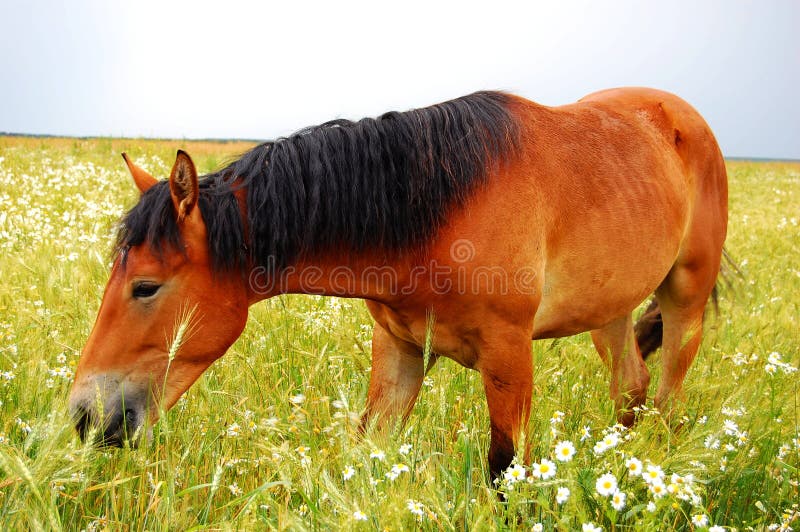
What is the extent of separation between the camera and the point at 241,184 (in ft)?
8.67

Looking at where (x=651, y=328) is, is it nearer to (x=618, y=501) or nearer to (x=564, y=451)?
(x=564, y=451)

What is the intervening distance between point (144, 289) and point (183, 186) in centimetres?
43

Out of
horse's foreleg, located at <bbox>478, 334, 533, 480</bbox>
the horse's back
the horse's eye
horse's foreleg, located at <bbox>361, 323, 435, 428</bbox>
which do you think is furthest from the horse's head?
the horse's back

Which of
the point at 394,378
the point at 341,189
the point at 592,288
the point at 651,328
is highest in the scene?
the point at 341,189

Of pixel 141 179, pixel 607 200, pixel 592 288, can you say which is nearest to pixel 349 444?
pixel 141 179

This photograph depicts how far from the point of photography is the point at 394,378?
10.8 ft

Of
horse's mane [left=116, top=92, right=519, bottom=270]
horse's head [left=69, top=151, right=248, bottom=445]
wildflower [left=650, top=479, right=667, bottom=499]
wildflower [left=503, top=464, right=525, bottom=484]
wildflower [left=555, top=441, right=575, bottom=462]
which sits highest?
horse's mane [left=116, top=92, right=519, bottom=270]

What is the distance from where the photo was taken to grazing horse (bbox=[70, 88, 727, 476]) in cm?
249

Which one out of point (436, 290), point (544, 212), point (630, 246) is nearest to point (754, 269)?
point (630, 246)

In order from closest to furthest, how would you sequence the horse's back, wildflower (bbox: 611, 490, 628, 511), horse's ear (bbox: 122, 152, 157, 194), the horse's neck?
wildflower (bbox: 611, 490, 628, 511) → horse's ear (bbox: 122, 152, 157, 194) → the horse's neck → the horse's back

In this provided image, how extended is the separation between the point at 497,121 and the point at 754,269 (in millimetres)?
6993

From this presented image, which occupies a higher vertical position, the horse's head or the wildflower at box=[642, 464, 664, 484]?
the horse's head

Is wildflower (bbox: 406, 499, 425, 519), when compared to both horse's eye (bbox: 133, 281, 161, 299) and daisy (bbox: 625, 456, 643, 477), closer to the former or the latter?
daisy (bbox: 625, 456, 643, 477)

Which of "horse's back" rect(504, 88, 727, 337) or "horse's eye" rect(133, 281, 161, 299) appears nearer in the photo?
"horse's eye" rect(133, 281, 161, 299)
